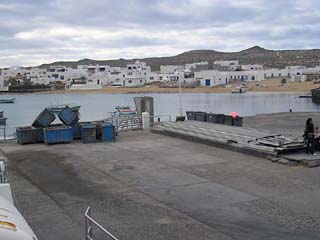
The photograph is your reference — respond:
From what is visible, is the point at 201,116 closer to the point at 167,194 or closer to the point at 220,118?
the point at 220,118

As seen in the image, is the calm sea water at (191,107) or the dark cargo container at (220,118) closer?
the dark cargo container at (220,118)

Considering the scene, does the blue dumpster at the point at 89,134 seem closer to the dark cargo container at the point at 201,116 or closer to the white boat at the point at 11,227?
the dark cargo container at the point at 201,116

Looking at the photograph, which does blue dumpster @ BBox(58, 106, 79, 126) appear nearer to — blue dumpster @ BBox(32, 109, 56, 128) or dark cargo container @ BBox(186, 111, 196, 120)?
blue dumpster @ BBox(32, 109, 56, 128)

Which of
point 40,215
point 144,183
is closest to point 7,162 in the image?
point 144,183

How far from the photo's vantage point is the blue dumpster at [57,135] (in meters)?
21.2

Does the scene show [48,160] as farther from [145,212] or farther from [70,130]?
[145,212]

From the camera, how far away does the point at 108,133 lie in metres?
22.1

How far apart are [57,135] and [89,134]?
1.42 meters

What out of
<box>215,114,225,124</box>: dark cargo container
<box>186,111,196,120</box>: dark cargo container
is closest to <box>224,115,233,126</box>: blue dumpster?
<box>215,114,225,124</box>: dark cargo container

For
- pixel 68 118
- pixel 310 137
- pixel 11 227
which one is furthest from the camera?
pixel 68 118

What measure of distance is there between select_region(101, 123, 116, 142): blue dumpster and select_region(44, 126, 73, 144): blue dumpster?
149cm

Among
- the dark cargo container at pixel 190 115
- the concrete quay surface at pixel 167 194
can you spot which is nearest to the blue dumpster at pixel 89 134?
the concrete quay surface at pixel 167 194

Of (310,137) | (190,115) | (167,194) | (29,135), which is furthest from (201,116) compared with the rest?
(167,194)

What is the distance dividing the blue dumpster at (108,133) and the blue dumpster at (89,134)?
43cm
